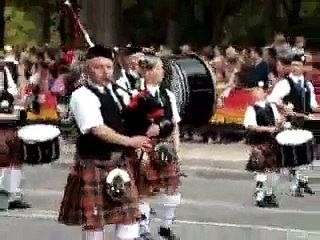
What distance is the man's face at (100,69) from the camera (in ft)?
17.1

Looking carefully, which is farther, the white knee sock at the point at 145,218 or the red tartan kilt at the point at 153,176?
the white knee sock at the point at 145,218

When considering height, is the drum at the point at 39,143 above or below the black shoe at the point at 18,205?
above

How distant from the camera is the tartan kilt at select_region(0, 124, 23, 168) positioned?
755cm

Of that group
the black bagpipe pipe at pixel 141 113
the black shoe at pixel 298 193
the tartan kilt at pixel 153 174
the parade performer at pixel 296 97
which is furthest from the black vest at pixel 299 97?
the black bagpipe pipe at pixel 141 113

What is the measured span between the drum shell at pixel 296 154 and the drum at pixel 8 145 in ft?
6.18

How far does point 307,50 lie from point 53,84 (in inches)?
90.6

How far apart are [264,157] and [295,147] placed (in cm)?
46

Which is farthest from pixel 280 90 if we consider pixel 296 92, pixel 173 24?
pixel 173 24

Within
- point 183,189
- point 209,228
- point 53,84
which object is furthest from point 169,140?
point 53,84

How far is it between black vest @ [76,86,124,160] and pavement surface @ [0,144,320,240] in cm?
142

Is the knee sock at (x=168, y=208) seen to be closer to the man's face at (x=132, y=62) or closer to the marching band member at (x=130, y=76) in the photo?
the marching band member at (x=130, y=76)

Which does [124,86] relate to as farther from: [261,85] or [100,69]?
[261,85]

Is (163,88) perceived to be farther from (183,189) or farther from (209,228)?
(183,189)

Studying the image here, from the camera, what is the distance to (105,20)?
8.60 m
